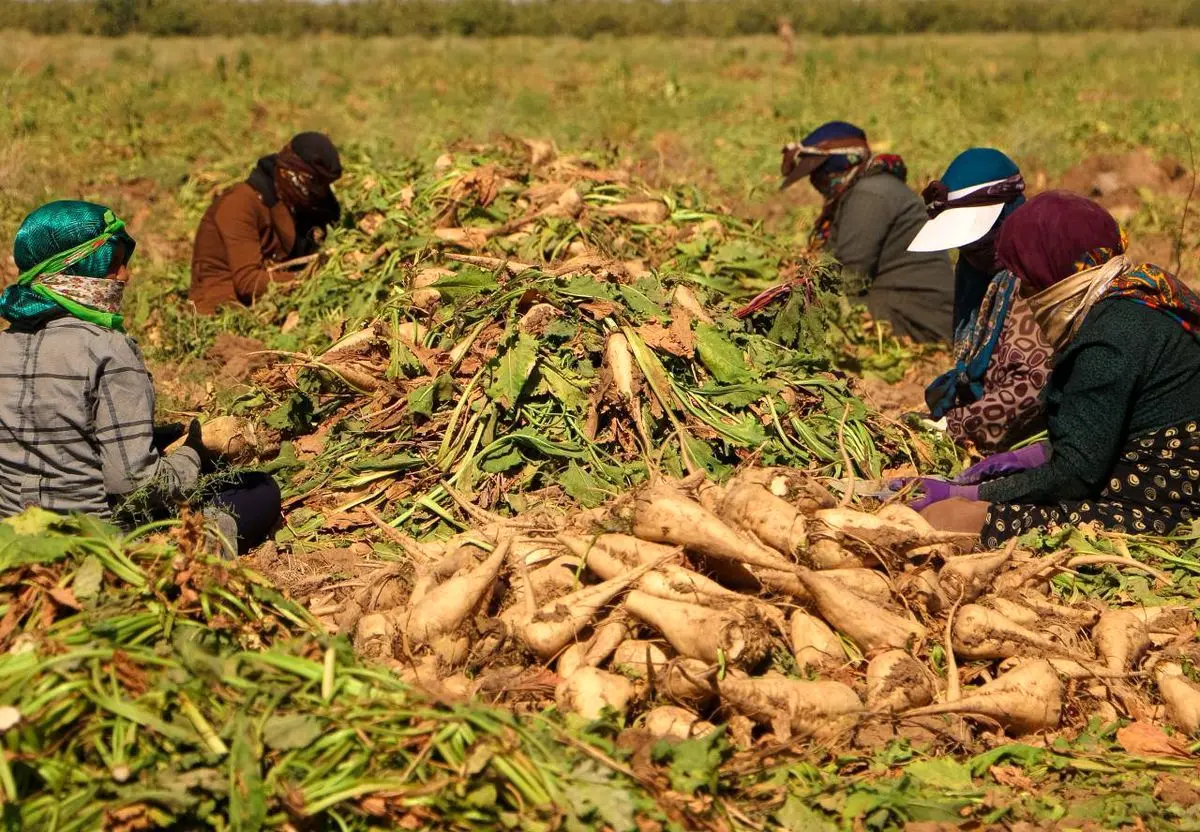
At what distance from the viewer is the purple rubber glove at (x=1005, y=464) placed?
3.89 meters

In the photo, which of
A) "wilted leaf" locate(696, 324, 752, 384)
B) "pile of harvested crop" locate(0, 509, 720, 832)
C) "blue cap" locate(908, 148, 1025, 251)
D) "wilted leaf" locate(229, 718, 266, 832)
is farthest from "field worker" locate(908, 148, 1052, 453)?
"wilted leaf" locate(229, 718, 266, 832)

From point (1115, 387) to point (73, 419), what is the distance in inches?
122

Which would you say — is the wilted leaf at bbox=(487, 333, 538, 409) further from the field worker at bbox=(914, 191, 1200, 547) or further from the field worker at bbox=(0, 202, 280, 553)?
the field worker at bbox=(914, 191, 1200, 547)

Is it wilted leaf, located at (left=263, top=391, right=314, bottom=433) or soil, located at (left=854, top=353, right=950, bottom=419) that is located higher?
wilted leaf, located at (left=263, top=391, right=314, bottom=433)

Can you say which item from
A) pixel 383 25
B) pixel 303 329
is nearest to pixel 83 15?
pixel 383 25

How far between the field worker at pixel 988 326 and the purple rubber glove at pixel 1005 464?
0.86 ft

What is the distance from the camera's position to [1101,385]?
3342mm

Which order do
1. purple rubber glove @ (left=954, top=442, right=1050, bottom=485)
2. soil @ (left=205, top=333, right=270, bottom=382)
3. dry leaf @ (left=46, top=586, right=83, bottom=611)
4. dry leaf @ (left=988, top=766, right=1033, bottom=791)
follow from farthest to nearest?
soil @ (left=205, top=333, right=270, bottom=382), purple rubber glove @ (left=954, top=442, right=1050, bottom=485), dry leaf @ (left=988, top=766, right=1033, bottom=791), dry leaf @ (left=46, top=586, right=83, bottom=611)

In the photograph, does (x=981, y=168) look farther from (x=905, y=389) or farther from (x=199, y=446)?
(x=199, y=446)

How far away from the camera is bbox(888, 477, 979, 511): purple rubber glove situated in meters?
3.67

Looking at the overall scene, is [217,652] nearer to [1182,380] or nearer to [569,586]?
[569,586]

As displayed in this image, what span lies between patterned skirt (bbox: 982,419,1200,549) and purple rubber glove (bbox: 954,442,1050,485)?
0.33 meters

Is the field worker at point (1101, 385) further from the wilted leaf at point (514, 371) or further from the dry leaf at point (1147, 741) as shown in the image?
the wilted leaf at point (514, 371)

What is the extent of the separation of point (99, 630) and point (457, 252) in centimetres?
295
